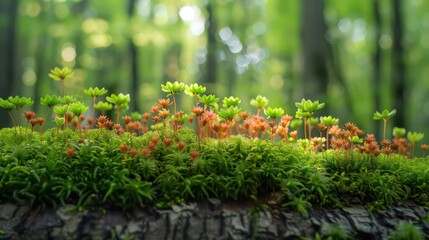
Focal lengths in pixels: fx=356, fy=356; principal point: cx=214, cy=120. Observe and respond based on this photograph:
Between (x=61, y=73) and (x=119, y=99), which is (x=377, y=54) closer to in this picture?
(x=119, y=99)

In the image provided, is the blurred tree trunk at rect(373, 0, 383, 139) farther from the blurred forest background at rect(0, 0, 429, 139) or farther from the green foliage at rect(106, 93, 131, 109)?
the green foliage at rect(106, 93, 131, 109)

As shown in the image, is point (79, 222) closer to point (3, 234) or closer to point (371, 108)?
point (3, 234)

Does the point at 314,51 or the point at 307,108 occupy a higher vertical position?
the point at 314,51

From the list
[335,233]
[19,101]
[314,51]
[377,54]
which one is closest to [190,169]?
[335,233]

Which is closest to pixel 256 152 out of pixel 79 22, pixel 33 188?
pixel 33 188

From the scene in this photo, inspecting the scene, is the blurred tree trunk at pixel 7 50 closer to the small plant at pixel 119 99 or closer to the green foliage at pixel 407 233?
the small plant at pixel 119 99

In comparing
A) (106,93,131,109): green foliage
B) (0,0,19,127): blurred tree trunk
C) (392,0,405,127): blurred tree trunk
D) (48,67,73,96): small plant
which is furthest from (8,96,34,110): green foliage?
(392,0,405,127): blurred tree trunk
